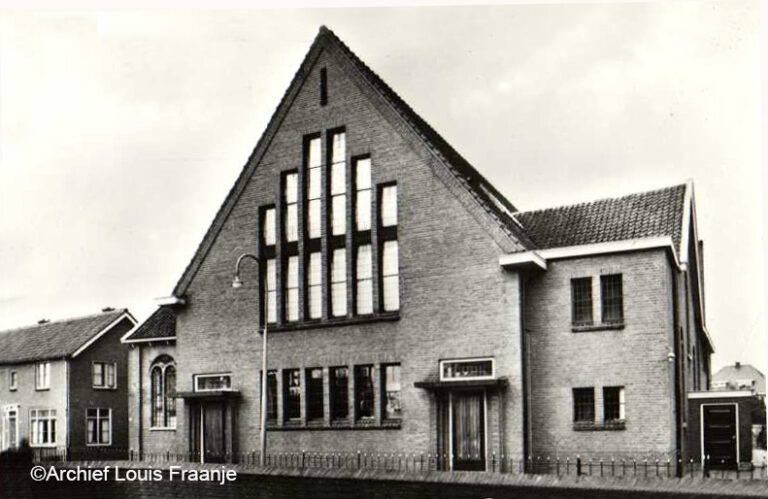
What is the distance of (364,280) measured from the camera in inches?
1144

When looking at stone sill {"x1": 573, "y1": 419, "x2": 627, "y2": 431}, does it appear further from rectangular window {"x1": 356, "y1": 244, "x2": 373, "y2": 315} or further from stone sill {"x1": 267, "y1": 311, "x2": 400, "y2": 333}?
rectangular window {"x1": 356, "y1": 244, "x2": 373, "y2": 315}

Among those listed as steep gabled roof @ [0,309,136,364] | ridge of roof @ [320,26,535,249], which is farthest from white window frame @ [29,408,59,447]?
ridge of roof @ [320,26,535,249]

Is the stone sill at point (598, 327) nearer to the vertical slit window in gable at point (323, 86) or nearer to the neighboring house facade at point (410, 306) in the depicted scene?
the neighboring house facade at point (410, 306)

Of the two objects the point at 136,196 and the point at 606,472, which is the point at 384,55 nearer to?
the point at 136,196

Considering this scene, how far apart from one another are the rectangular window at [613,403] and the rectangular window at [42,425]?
97.8 ft

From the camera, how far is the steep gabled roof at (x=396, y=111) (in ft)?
89.9

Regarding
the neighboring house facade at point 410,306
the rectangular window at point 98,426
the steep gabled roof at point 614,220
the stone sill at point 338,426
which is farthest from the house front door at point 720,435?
the rectangular window at point 98,426

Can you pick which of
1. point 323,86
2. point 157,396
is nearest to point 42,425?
point 157,396

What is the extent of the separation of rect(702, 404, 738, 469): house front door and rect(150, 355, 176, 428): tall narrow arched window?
20.9 m

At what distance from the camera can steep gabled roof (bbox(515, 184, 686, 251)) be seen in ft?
87.4

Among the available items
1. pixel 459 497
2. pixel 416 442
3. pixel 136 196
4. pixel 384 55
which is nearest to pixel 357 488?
pixel 459 497

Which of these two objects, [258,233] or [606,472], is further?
[258,233]

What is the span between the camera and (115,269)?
29.8 meters

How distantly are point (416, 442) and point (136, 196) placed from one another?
11474 mm
